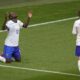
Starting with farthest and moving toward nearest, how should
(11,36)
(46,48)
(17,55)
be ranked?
(46,48), (17,55), (11,36)

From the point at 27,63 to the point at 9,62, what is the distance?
0.63 metres

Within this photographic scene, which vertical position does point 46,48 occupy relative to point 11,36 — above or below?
below

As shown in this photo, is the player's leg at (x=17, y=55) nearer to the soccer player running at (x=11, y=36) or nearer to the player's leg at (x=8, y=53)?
the soccer player running at (x=11, y=36)

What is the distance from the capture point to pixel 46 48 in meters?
20.8

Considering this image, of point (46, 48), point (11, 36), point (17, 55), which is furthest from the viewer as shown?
point (46, 48)

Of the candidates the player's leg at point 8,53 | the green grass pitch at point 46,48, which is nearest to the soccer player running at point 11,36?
the player's leg at point 8,53

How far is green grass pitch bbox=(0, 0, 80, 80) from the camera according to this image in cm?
1648

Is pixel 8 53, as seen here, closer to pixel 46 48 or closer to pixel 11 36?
pixel 11 36

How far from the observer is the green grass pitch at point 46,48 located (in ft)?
54.1

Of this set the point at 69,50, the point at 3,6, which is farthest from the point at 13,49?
the point at 3,6

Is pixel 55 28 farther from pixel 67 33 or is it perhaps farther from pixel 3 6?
pixel 3 6

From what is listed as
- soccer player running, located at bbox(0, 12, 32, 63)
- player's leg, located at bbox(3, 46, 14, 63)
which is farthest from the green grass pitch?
soccer player running, located at bbox(0, 12, 32, 63)

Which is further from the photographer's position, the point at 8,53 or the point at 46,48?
the point at 46,48

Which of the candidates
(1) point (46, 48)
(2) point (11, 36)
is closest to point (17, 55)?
(2) point (11, 36)
